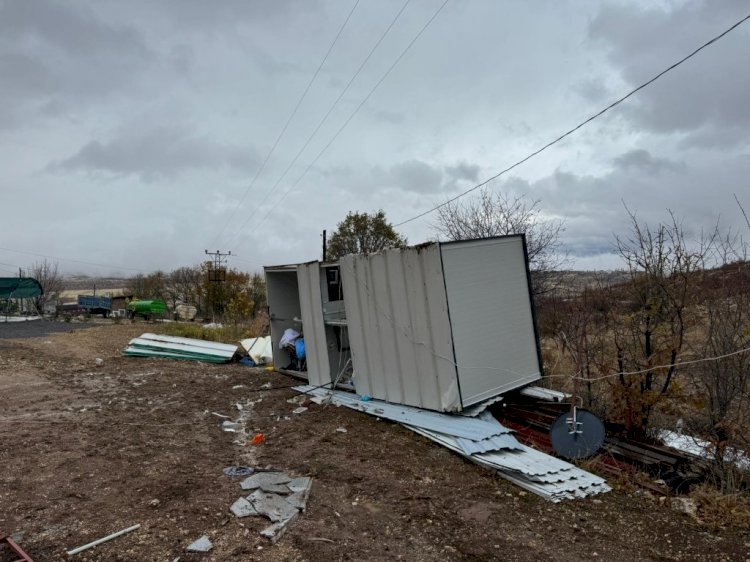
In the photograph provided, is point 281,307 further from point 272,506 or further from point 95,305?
point 95,305

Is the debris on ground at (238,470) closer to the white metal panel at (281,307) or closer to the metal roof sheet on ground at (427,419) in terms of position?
the metal roof sheet on ground at (427,419)

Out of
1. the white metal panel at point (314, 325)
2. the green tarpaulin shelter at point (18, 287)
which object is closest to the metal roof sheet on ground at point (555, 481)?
the white metal panel at point (314, 325)

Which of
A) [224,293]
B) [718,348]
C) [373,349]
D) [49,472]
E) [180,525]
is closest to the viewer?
[180,525]

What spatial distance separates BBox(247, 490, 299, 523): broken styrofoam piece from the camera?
3.52 metres

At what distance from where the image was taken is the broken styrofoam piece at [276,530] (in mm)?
3229

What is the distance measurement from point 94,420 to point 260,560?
172 inches

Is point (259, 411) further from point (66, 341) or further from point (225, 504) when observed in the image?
point (66, 341)

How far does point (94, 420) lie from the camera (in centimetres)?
613

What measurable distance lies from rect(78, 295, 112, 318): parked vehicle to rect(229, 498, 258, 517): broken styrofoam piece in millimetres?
31157

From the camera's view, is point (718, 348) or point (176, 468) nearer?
point (176, 468)

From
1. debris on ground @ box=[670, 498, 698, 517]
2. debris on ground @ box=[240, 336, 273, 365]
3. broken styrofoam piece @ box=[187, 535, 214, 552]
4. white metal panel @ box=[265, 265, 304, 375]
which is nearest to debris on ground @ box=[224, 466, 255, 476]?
broken styrofoam piece @ box=[187, 535, 214, 552]

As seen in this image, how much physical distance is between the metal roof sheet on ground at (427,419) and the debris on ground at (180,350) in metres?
5.41

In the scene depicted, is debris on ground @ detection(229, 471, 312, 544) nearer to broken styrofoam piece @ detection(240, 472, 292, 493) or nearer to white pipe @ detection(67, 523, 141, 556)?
broken styrofoam piece @ detection(240, 472, 292, 493)

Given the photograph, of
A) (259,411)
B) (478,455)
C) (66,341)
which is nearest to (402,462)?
(478,455)
